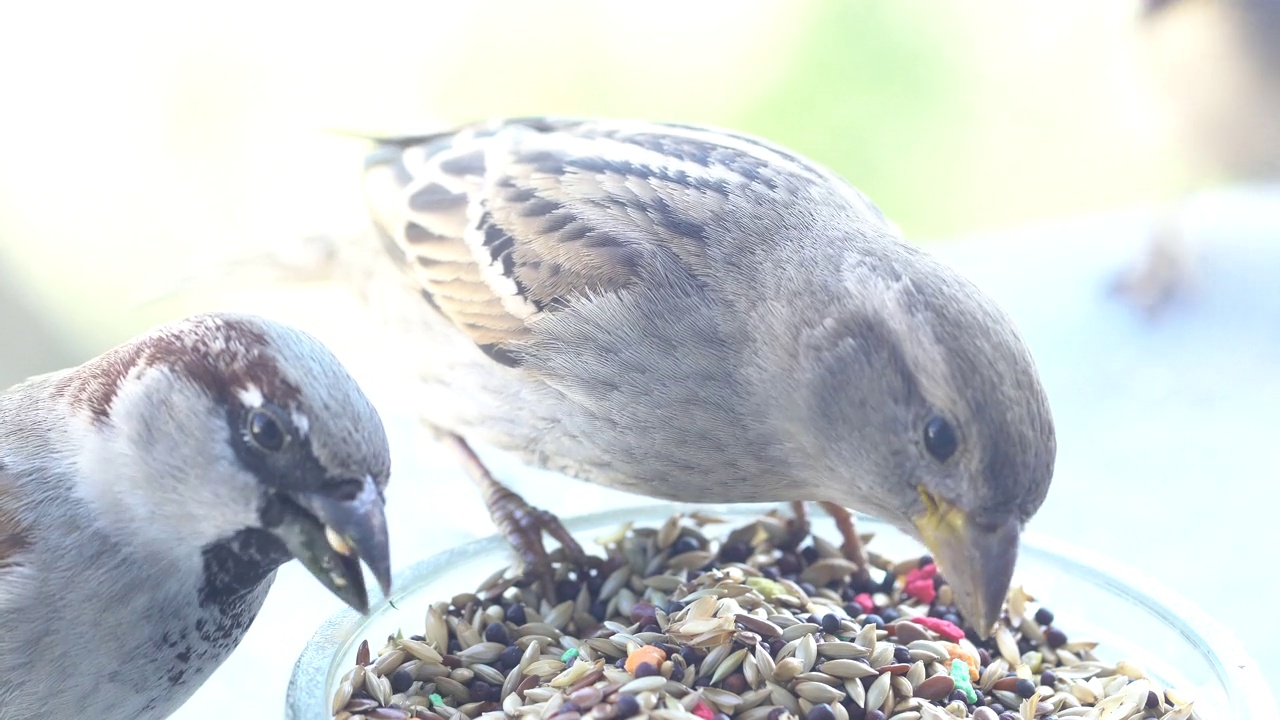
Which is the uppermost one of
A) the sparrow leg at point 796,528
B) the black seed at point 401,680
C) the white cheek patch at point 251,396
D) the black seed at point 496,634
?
the white cheek patch at point 251,396

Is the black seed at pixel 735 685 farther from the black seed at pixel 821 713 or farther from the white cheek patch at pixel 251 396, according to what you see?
the white cheek patch at pixel 251 396

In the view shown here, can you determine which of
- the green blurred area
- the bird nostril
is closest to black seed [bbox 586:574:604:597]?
the bird nostril

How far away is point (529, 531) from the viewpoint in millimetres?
1419

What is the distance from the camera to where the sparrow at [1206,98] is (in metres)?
2.36

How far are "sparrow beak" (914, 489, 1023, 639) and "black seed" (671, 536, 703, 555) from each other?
321 millimetres

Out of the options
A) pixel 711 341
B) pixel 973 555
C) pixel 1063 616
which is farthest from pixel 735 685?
pixel 1063 616

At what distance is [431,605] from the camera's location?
1.32 metres

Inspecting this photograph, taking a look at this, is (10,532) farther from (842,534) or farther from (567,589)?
(842,534)

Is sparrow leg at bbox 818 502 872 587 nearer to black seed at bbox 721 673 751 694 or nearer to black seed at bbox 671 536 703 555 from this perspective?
black seed at bbox 671 536 703 555

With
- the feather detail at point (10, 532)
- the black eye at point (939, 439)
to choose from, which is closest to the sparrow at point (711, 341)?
the black eye at point (939, 439)

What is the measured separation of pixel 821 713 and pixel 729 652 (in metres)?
0.10

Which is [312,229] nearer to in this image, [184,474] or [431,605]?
[431,605]

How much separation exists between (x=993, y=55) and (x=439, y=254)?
1.61m

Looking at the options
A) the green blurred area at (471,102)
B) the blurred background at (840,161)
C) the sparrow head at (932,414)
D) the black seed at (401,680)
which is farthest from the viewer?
the green blurred area at (471,102)
